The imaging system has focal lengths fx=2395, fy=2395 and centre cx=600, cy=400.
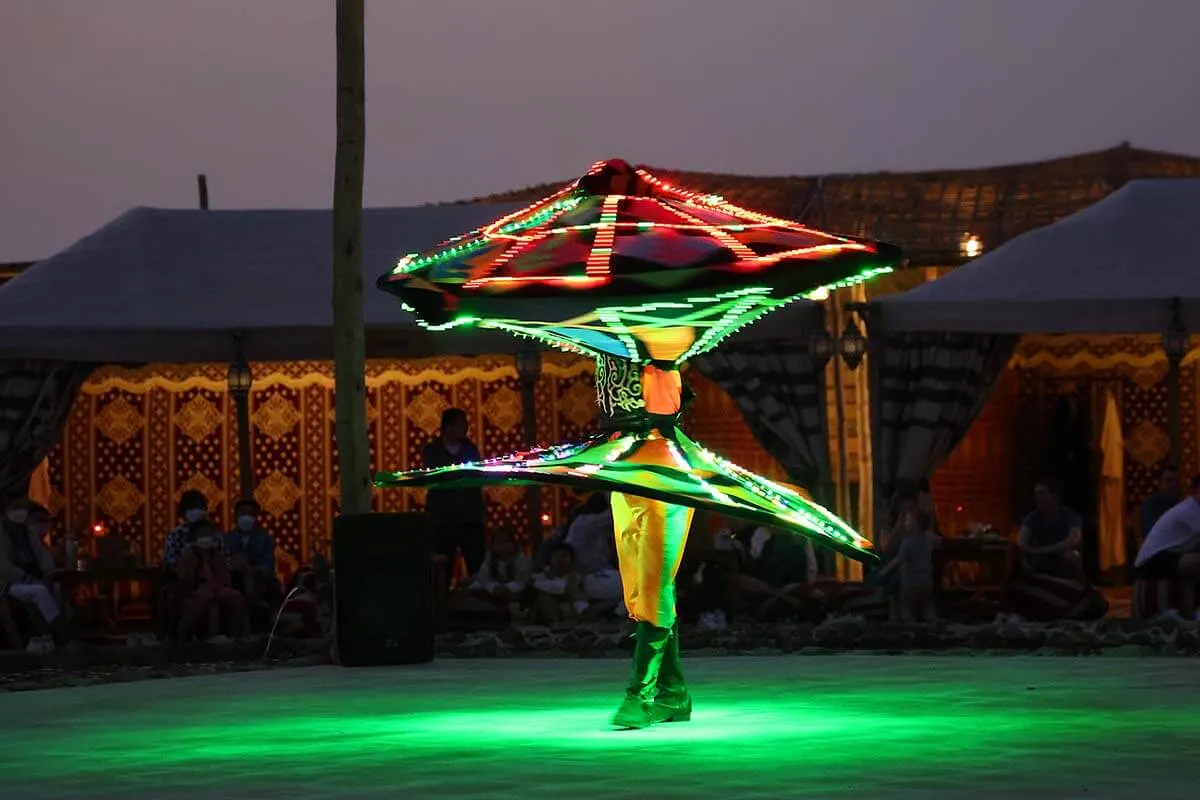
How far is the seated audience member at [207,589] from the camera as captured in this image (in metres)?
15.8

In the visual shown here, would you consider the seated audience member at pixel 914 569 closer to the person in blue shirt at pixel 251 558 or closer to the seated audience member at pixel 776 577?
the seated audience member at pixel 776 577

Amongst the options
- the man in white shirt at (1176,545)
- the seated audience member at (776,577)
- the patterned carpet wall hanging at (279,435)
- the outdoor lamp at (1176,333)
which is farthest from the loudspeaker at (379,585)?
the patterned carpet wall hanging at (279,435)

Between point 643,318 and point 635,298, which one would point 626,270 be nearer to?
point 635,298

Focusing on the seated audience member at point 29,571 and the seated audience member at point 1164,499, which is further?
the seated audience member at point 1164,499

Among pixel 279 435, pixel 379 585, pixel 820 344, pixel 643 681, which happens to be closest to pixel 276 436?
pixel 279 435

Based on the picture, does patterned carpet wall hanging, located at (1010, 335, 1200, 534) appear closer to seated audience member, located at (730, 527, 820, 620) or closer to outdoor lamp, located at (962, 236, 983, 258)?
outdoor lamp, located at (962, 236, 983, 258)

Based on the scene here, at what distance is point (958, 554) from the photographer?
51.8 feet

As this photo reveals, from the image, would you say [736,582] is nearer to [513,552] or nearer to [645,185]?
[513,552]

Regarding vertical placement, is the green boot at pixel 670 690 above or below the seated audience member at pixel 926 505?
below

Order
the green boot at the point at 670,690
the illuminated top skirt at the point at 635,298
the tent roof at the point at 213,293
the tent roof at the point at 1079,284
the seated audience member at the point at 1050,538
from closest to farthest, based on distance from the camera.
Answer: the illuminated top skirt at the point at 635,298, the green boot at the point at 670,690, the seated audience member at the point at 1050,538, the tent roof at the point at 1079,284, the tent roof at the point at 213,293

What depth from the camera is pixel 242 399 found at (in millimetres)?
18562

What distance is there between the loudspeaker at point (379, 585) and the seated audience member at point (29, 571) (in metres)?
2.19

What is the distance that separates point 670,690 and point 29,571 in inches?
292

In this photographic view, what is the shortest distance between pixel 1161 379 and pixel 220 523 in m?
8.22
